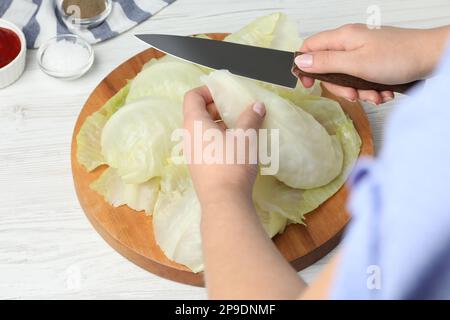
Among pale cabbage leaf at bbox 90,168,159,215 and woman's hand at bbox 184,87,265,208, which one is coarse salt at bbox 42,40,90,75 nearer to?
pale cabbage leaf at bbox 90,168,159,215

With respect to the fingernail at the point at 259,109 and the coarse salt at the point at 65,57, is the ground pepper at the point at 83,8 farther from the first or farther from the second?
the fingernail at the point at 259,109

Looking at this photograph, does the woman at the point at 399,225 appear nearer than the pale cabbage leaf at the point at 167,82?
Yes

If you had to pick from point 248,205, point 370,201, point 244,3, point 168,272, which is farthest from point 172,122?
point 370,201

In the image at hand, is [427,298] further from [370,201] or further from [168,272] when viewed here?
[168,272]

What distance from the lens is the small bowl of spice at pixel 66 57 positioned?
1.44 meters

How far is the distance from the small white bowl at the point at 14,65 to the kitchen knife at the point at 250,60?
0.35 m

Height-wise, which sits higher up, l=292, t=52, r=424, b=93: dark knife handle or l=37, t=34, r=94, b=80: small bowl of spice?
l=292, t=52, r=424, b=93: dark knife handle

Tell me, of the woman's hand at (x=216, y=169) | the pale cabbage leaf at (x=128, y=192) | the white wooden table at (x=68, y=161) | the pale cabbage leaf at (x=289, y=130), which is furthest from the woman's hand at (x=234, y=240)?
the white wooden table at (x=68, y=161)

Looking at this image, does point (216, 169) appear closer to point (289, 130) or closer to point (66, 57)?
point (289, 130)

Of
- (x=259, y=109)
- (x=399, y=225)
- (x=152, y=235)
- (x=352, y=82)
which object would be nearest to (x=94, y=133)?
(x=152, y=235)

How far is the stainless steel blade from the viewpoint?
115cm

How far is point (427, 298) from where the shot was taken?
21.2 inches

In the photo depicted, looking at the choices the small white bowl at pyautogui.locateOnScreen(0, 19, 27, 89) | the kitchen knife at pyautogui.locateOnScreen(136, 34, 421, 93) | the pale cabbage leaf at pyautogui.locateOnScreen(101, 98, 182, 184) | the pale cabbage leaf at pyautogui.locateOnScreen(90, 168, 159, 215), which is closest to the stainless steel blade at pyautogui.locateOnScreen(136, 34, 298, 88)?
the kitchen knife at pyautogui.locateOnScreen(136, 34, 421, 93)

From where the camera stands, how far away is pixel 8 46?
143cm
